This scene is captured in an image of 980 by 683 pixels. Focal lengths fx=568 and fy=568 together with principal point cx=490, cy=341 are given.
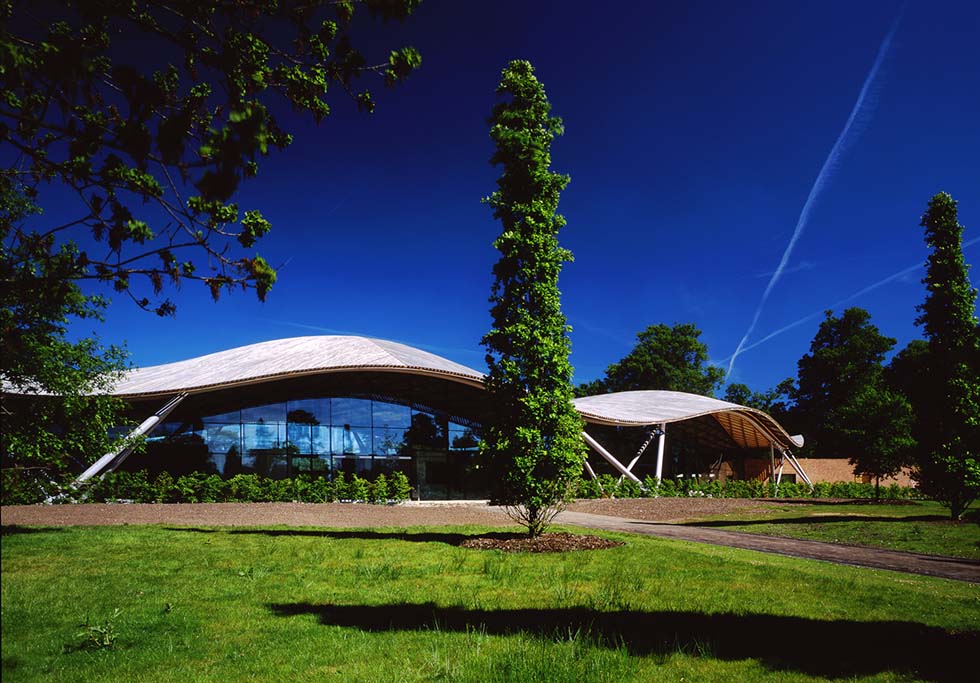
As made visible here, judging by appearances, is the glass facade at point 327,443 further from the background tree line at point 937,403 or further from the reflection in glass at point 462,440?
the background tree line at point 937,403

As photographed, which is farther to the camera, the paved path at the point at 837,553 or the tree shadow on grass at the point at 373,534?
the tree shadow on grass at the point at 373,534

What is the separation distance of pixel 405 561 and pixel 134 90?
9104 millimetres

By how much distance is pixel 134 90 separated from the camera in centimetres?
240

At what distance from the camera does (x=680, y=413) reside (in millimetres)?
43219

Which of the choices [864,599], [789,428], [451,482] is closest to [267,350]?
[451,482]

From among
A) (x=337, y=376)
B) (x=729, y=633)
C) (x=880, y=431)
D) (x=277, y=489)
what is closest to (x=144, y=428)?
(x=277, y=489)

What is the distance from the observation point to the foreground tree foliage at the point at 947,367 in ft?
71.6

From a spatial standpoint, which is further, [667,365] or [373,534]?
[667,365]

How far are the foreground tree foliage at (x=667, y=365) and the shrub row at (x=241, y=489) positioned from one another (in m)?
61.2

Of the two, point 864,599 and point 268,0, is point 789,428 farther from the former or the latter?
point 268,0

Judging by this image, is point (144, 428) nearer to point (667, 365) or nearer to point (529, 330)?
point (529, 330)

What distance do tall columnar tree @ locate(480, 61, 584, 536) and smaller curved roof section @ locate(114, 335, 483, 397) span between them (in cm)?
1489

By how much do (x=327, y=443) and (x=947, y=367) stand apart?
29.7 m

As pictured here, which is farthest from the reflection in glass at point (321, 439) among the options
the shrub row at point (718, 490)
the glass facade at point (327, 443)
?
the shrub row at point (718, 490)
